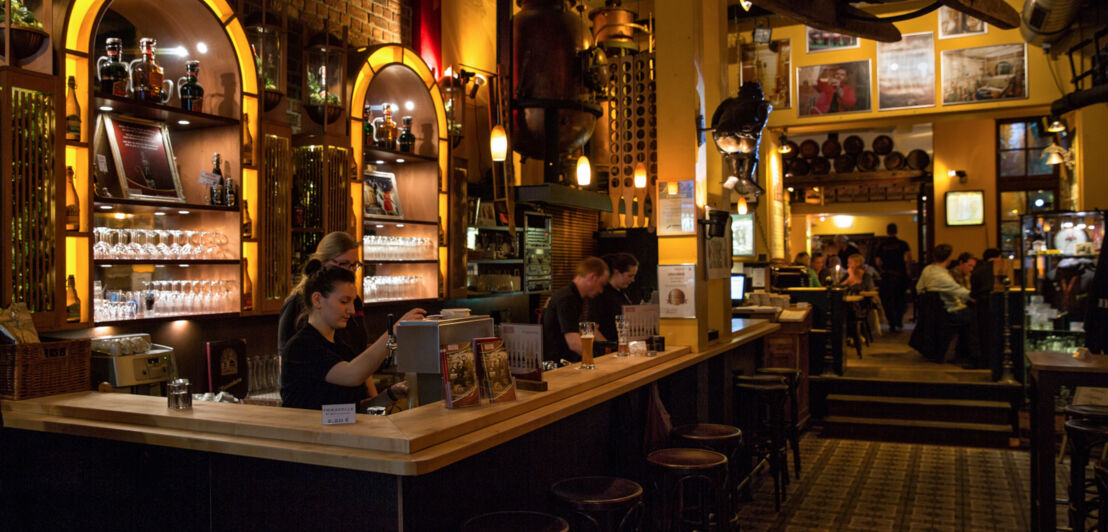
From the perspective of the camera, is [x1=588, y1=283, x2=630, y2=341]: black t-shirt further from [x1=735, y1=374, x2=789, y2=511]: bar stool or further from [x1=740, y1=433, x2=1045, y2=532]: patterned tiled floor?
[x1=740, y1=433, x2=1045, y2=532]: patterned tiled floor

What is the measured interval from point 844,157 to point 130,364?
13.8 m

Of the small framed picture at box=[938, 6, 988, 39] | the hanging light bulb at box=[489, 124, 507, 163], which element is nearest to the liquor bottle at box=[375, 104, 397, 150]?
the hanging light bulb at box=[489, 124, 507, 163]

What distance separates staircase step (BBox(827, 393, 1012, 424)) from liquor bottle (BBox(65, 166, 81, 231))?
6.97m

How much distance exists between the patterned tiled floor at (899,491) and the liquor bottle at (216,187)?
370 centimetres

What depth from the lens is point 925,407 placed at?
7.98m

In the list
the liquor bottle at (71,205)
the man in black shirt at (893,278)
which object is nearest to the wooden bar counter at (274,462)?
the liquor bottle at (71,205)

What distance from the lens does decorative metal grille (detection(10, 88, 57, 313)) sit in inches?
134

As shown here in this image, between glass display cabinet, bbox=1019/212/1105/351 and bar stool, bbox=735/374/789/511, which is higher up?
glass display cabinet, bbox=1019/212/1105/351

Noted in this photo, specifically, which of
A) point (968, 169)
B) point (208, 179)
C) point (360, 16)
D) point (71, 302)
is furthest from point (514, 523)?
point (968, 169)

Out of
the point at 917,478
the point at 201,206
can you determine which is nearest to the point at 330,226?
the point at 201,206

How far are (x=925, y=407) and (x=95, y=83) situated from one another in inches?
295

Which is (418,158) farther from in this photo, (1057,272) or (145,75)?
(1057,272)

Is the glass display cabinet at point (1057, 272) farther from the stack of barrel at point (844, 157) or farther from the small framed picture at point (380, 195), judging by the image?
the stack of barrel at point (844, 157)

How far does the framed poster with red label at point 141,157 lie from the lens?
13.3 feet
